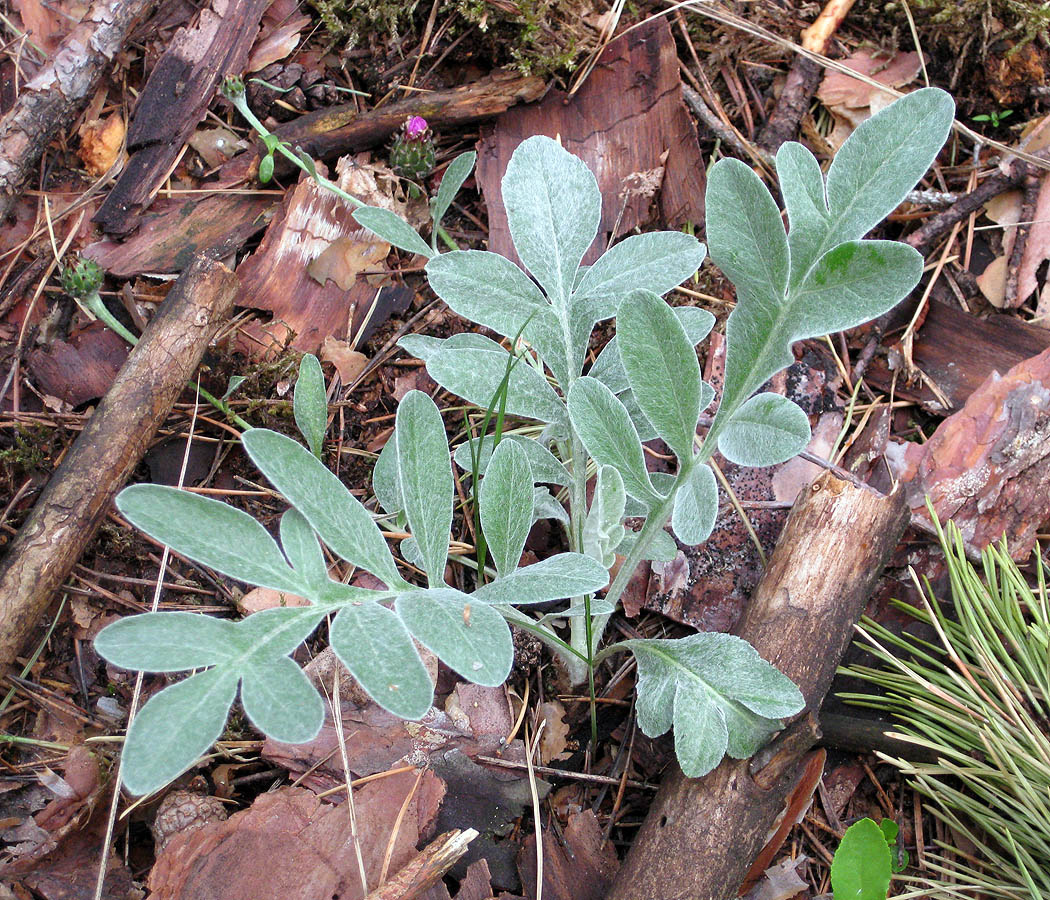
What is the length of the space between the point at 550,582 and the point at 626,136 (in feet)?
4.40

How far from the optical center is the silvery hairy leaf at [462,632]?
3.40 ft

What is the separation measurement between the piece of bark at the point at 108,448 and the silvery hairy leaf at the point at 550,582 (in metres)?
0.85

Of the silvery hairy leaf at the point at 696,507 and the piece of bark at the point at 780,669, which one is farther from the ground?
the silvery hairy leaf at the point at 696,507

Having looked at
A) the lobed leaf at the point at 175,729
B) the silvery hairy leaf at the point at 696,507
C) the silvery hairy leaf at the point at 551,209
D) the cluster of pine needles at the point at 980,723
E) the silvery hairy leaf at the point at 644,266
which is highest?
the silvery hairy leaf at the point at 551,209

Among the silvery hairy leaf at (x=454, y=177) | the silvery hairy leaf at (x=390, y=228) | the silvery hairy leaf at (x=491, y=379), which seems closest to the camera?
the silvery hairy leaf at (x=491, y=379)

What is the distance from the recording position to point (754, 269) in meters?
1.23

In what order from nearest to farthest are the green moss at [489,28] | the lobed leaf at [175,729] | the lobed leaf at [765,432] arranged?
the lobed leaf at [175,729] → the lobed leaf at [765,432] → the green moss at [489,28]

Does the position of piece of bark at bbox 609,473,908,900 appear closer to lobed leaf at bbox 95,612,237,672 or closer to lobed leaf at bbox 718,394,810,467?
lobed leaf at bbox 718,394,810,467

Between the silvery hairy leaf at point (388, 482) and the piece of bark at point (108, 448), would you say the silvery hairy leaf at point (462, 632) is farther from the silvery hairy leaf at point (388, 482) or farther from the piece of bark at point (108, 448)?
the piece of bark at point (108, 448)

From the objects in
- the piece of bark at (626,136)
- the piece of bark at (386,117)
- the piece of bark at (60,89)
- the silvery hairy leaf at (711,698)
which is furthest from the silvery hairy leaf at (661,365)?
the piece of bark at (60,89)

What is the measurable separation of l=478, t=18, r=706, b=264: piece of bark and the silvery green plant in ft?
1.76

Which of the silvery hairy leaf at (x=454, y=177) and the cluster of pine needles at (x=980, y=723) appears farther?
the silvery hairy leaf at (x=454, y=177)

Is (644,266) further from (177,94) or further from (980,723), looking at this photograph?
(177,94)

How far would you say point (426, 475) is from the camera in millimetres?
1203
